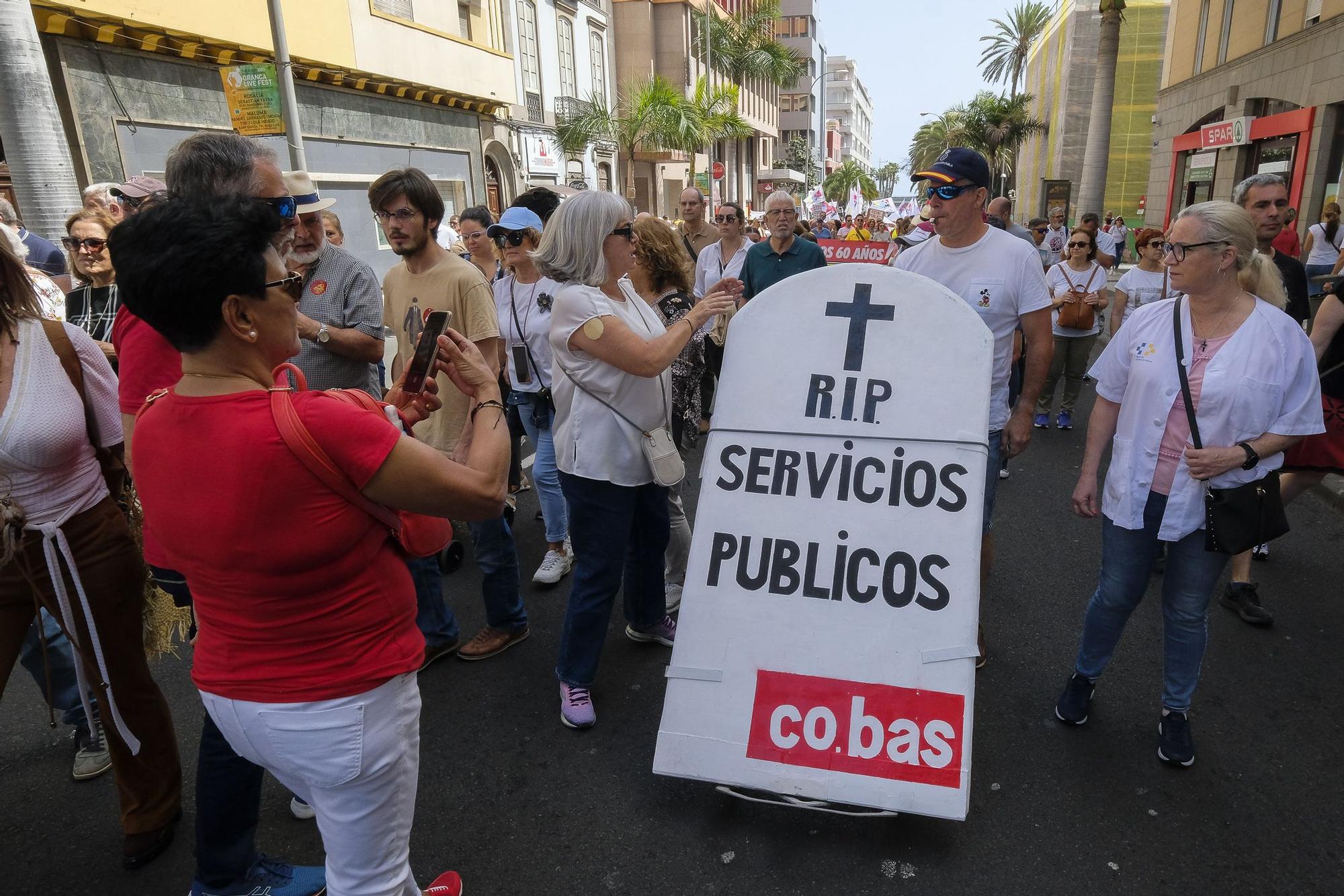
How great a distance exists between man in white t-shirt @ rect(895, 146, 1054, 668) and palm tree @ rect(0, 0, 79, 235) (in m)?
6.69

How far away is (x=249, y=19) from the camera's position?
12.6 metres

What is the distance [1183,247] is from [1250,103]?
70.1ft

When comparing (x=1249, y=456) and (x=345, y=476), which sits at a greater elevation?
(x=345, y=476)

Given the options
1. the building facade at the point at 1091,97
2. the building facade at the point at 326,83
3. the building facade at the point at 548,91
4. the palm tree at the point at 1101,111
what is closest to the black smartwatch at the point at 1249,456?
the building facade at the point at 326,83

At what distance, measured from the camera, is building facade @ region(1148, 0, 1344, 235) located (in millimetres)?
15102

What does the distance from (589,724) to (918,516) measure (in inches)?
58.4

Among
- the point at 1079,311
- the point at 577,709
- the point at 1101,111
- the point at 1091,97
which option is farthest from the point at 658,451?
the point at 1091,97

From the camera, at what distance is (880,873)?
2.32 metres

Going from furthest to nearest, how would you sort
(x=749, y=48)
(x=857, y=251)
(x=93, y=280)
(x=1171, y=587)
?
(x=749, y=48), (x=857, y=251), (x=93, y=280), (x=1171, y=587)

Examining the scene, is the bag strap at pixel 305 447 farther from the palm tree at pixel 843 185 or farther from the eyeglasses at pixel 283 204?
the palm tree at pixel 843 185

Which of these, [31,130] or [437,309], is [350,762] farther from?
[31,130]

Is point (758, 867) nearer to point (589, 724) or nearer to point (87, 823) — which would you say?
point (589, 724)

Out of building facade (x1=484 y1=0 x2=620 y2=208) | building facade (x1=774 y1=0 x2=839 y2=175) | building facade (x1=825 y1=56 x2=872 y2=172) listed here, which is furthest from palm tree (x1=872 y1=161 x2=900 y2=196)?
building facade (x1=484 y1=0 x2=620 y2=208)

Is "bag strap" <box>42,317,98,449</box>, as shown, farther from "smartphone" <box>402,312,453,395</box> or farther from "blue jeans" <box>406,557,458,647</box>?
"blue jeans" <box>406,557,458,647</box>
